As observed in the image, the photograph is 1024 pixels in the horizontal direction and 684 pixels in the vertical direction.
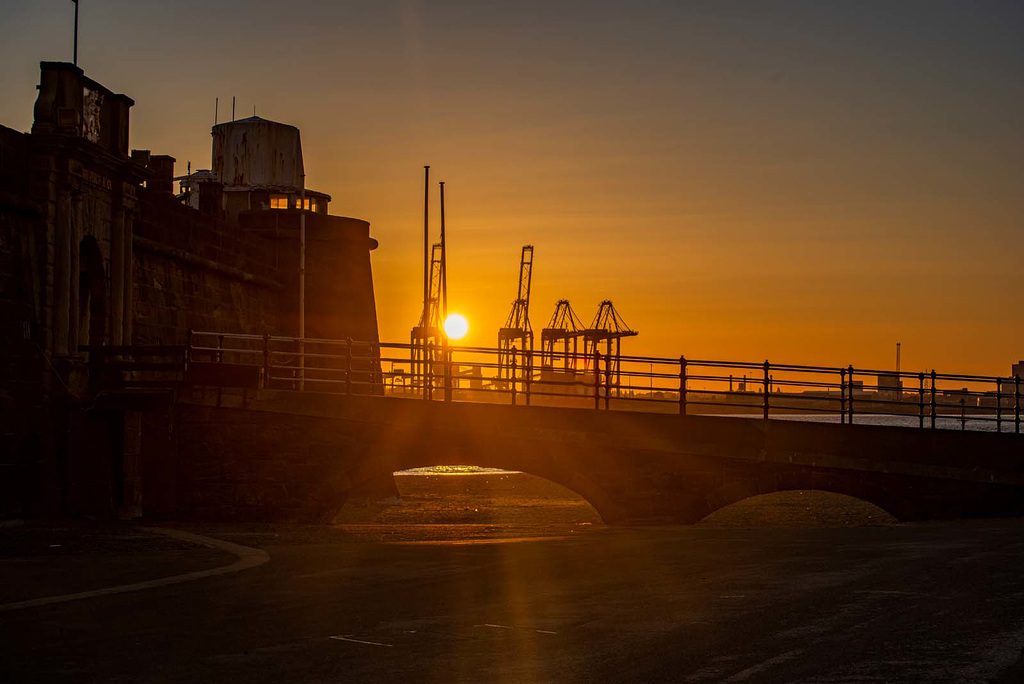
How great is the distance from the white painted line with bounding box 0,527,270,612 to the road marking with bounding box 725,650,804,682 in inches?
230

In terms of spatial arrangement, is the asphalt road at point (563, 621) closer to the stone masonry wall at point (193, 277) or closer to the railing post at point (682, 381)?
the railing post at point (682, 381)

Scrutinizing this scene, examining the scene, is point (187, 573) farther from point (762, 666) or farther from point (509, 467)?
point (509, 467)

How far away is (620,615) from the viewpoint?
350 inches

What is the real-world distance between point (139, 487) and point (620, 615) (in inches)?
561

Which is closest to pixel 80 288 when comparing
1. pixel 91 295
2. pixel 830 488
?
pixel 91 295

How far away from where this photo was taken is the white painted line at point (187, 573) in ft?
31.9

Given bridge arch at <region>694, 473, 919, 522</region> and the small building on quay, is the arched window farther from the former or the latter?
bridge arch at <region>694, 473, 919, 522</region>

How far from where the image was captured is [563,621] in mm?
8734

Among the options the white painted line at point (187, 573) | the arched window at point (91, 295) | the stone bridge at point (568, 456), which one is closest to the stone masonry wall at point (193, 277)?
the arched window at point (91, 295)

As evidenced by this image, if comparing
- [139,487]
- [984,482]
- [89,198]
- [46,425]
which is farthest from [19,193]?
[984,482]

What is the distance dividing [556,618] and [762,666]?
224cm

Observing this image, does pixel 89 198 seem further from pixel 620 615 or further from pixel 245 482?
pixel 620 615

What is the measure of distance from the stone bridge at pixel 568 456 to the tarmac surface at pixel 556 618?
6.26 m

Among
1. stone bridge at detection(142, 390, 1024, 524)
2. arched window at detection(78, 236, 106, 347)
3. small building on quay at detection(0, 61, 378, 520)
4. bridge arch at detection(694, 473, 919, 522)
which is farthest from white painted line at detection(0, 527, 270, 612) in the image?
bridge arch at detection(694, 473, 919, 522)
